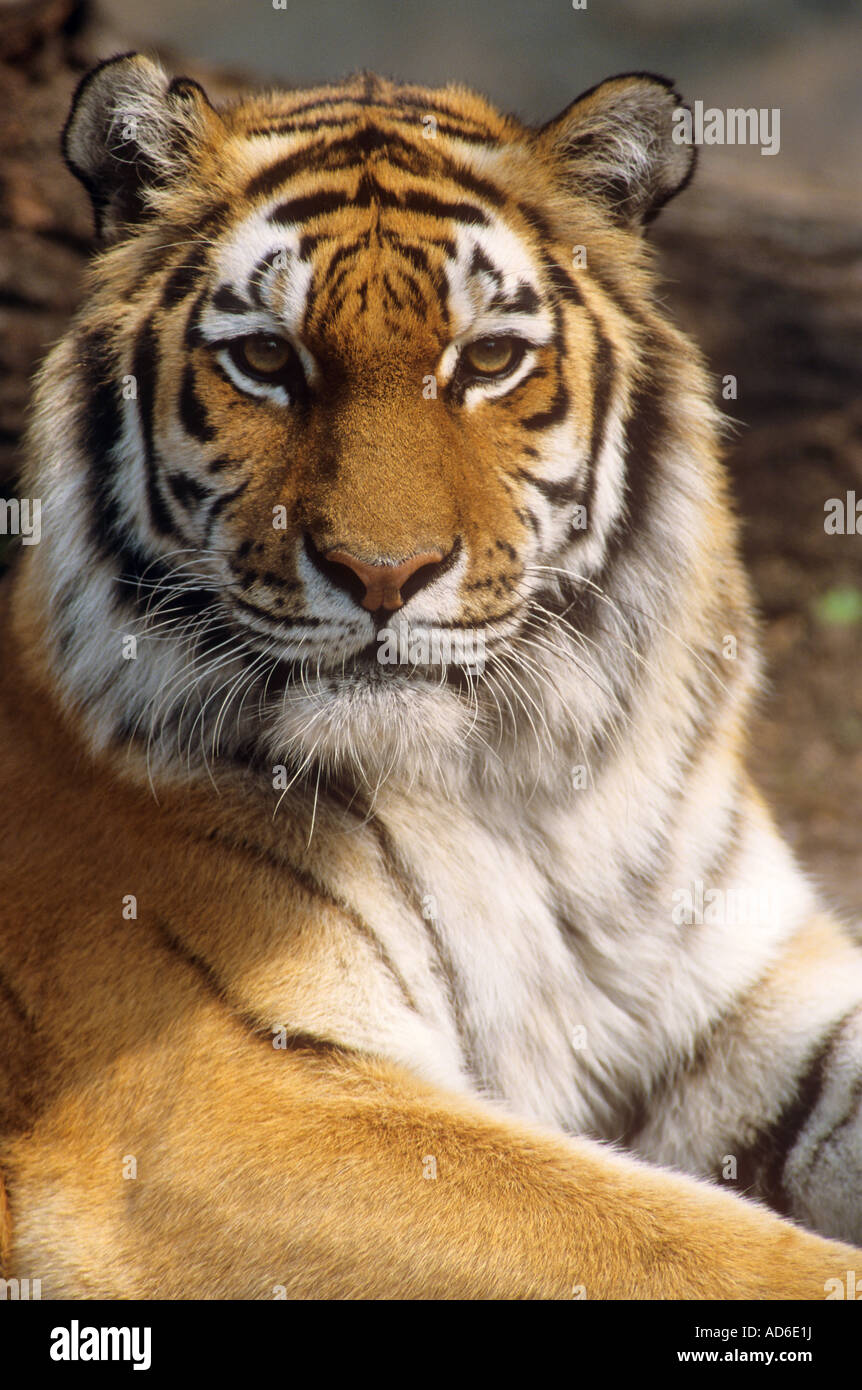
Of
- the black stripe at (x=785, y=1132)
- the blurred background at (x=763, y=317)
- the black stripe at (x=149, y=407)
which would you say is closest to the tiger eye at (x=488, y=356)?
the black stripe at (x=149, y=407)

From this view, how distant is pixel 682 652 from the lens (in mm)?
2148

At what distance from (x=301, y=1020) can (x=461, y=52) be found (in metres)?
6.73

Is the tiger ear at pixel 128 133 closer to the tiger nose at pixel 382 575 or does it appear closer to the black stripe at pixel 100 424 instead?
the black stripe at pixel 100 424

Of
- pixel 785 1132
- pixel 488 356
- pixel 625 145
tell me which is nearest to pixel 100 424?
pixel 488 356

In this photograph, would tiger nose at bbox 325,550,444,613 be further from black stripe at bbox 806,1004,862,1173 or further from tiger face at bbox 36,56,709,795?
black stripe at bbox 806,1004,862,1173

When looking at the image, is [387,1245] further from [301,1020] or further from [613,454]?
[613,454]

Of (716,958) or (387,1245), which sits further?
(716,958)

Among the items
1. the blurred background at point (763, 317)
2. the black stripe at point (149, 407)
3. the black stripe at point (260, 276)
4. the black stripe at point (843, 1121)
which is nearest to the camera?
the black stripe at point (260, 276)

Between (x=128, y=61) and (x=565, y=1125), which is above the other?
(x=128, y=61)

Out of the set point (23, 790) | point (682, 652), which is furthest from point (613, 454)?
point (23, 790)

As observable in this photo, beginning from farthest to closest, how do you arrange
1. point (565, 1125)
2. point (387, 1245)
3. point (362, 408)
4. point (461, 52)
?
point (461, 52) → point (565, 1125) → point (362, 408) → point (387, 1245)

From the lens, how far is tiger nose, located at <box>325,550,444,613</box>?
1627 millimetres

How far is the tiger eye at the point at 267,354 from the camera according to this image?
5.84 ft

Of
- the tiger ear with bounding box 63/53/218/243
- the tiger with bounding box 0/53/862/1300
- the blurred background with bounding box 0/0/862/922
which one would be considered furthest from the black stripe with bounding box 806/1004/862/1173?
the tiger ear with bounding box 63/53/218/243
